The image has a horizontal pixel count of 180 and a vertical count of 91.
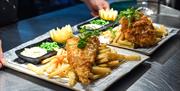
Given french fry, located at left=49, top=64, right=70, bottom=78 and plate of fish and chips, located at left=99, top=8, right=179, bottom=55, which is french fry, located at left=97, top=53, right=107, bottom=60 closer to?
french fry, located at left=49, top=64, right=70, bottom=78

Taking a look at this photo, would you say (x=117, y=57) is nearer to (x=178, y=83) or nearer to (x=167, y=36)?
(x=178, y=83)

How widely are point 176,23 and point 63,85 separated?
1201 millimetres

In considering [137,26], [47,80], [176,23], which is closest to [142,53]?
[137,26]

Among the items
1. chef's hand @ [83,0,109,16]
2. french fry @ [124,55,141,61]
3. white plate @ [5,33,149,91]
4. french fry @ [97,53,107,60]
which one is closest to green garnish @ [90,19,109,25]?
chef's hand @ [83,0,109,16]

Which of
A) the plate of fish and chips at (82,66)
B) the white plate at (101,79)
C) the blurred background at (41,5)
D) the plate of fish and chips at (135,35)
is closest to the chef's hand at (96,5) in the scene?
the blurred background at (41,5)

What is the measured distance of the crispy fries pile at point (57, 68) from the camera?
46.8 inches

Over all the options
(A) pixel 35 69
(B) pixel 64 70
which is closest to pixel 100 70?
(B) pixel 64 70

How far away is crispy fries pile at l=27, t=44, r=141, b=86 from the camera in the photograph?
3.91 feet

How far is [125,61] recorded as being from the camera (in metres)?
1.37

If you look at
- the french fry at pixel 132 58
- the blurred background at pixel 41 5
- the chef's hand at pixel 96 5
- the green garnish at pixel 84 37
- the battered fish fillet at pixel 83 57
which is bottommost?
the blurred background at pixel 41 5

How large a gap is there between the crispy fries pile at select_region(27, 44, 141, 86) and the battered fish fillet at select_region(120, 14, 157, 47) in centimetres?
21

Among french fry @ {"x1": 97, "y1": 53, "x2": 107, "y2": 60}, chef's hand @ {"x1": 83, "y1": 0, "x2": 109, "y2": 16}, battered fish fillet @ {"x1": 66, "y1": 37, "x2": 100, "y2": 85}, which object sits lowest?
chef's hand @ {"x1": 83, "y1": 0, "x2": 109, "y2": 16}

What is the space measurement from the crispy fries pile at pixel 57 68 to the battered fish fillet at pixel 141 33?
385 mm

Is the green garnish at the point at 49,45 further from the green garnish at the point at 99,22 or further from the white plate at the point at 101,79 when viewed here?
the green garnish at the point at 99,22
